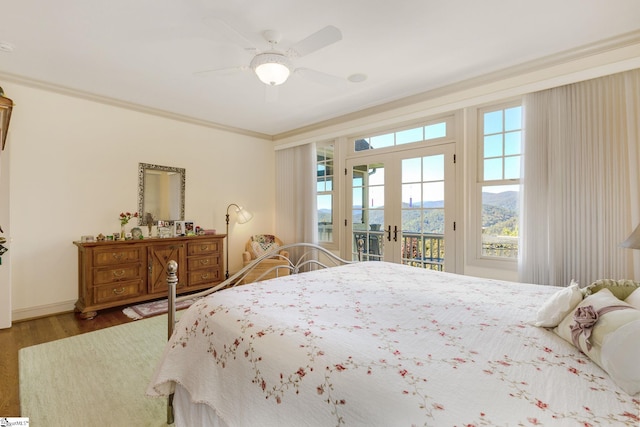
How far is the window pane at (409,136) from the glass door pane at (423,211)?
0.84 feet

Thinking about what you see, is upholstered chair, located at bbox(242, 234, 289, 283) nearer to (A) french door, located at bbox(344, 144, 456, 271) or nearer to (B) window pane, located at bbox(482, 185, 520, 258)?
(A) french door, located at bbox(344, 144, 456, 271)

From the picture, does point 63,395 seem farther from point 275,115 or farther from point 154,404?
point 275,115

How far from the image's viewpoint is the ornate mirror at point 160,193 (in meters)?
4.08

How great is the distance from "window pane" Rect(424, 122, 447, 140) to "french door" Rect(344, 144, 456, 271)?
6.2 inches

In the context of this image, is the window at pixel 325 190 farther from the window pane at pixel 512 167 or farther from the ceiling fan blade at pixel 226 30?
the ceiling fan blade at pixel 226 30

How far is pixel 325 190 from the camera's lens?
16.3 ft

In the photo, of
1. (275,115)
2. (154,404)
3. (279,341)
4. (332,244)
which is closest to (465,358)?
(279,341)

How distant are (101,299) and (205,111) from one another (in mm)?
2704

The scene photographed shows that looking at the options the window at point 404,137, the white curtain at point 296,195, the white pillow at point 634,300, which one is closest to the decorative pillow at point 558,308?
the white pillow at point 634,300

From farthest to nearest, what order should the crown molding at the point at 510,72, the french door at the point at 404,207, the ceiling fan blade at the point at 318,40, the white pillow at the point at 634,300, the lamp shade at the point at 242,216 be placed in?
the lamp shade at the point at 242,216 → the french door at the point at 404,207 → the crown molding at the point at 510,72 → the ceiling fan blade at the point at 318,40 → the white pillow at the point at 634,300

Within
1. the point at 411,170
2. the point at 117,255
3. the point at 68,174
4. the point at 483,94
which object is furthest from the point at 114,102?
the point at 483,94

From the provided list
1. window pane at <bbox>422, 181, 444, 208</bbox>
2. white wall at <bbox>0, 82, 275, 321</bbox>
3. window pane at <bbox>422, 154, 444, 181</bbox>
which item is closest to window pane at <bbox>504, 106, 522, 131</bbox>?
window pane at <bbox>422, 154, 444, 181</bbox>

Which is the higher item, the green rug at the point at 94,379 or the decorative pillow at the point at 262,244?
the decorative pillow at the point at 262,244

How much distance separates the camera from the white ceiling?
2.08 m
